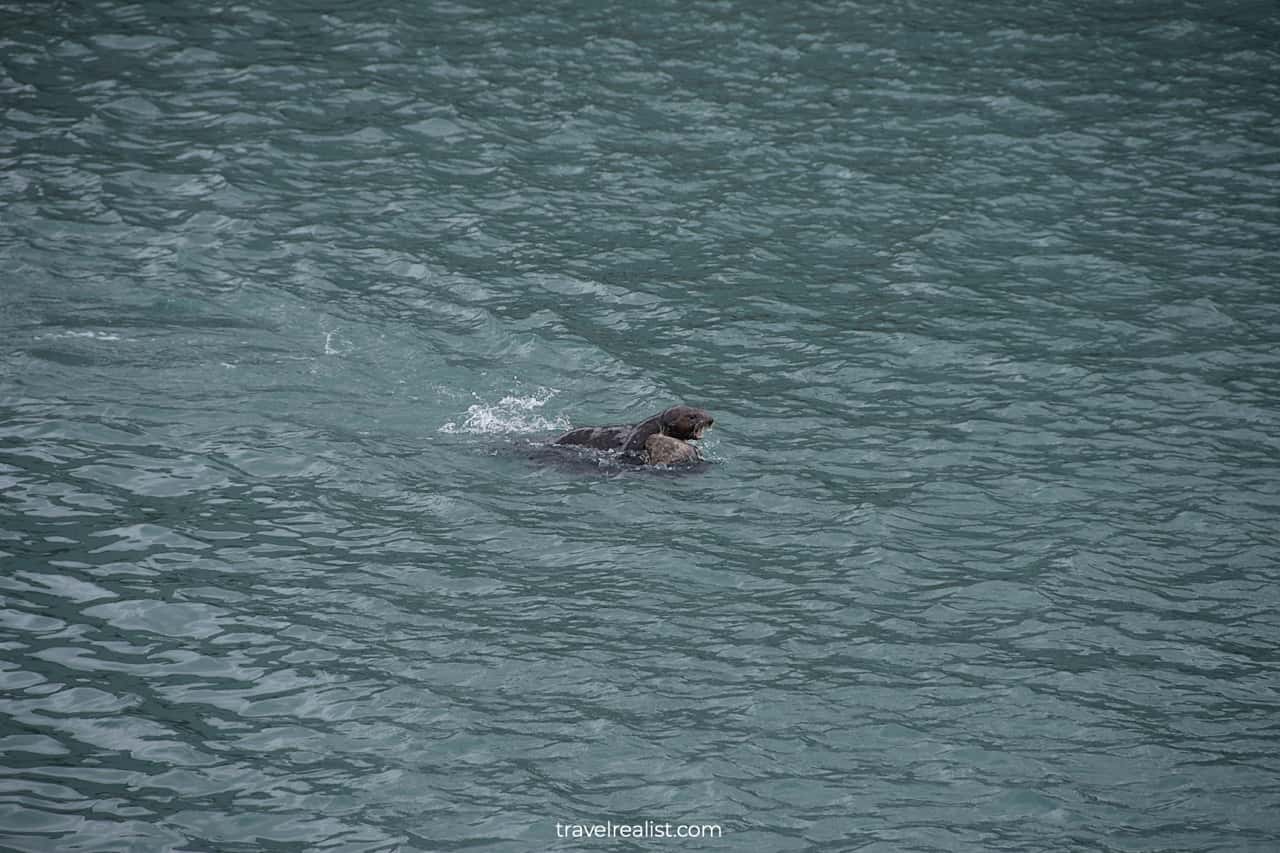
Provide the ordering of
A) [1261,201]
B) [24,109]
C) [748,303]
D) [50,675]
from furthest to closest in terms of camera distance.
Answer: [24,109] < [1261,201] < [748,303] < [50,675]

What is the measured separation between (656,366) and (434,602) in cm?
511

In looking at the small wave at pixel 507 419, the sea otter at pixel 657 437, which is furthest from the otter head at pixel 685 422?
the small wave at pixel 507 419

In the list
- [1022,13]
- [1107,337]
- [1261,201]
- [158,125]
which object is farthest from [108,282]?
[1022,13]

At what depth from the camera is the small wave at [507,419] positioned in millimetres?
14125

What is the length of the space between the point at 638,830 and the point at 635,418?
6071 mm

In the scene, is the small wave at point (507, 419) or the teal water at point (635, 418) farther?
the small wave at point (507, 419)

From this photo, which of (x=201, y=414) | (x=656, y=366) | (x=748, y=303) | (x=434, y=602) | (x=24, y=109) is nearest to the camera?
(x=434, y=602)

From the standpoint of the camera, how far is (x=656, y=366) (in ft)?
50.9

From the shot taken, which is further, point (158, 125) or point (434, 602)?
point (158, 125)

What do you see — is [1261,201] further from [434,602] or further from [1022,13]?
[434,602]

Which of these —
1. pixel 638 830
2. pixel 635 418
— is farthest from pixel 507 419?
pixel 638 830

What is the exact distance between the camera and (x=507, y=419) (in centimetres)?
1430

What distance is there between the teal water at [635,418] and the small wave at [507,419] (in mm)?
114

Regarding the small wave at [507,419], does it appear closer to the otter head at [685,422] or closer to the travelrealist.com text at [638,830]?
the otter head at [685,422]
